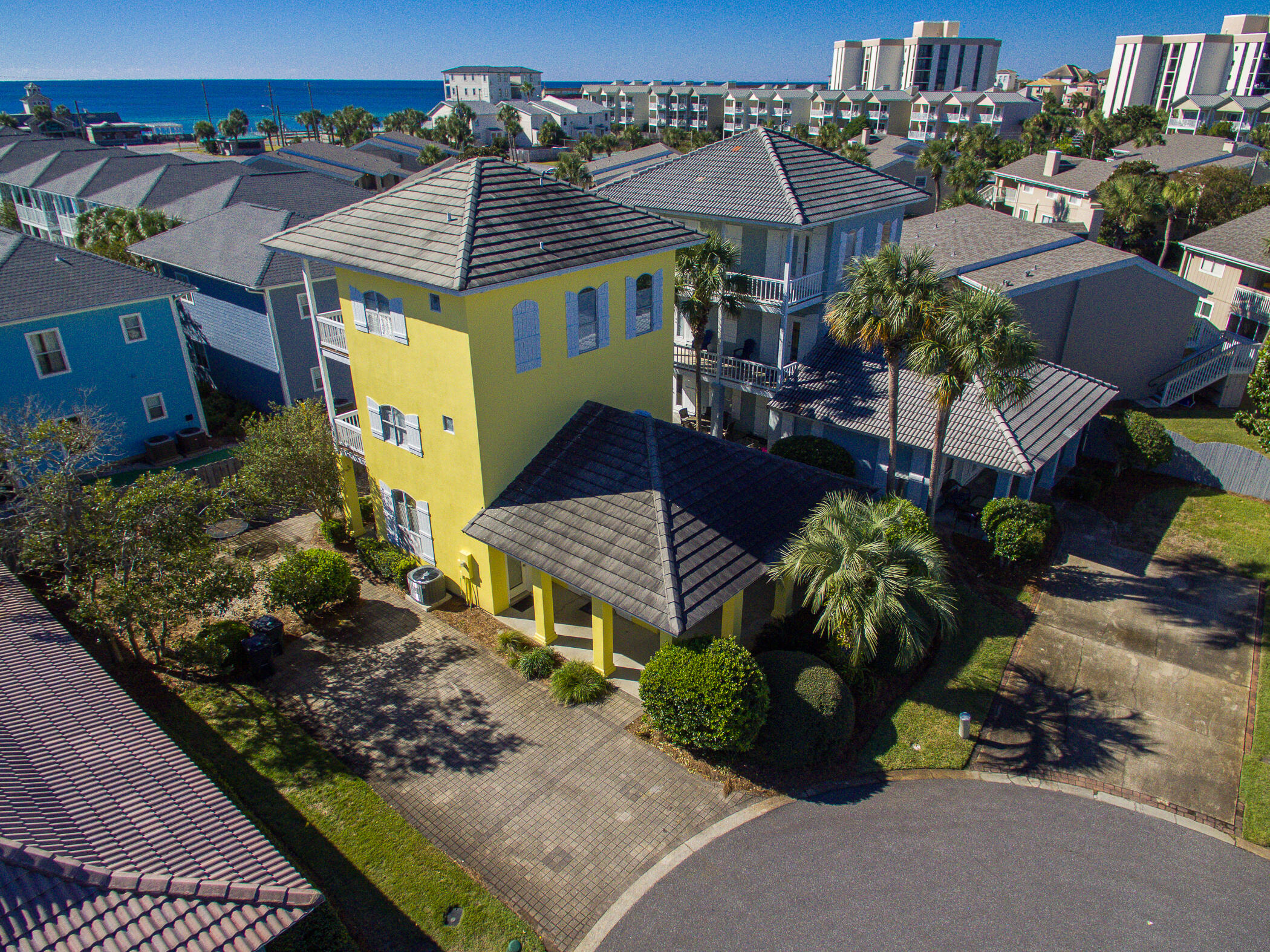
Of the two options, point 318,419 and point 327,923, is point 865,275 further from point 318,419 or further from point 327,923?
point 327,923

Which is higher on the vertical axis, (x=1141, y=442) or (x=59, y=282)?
(x=59, y=282)

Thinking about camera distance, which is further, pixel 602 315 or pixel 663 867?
pixel 602 315

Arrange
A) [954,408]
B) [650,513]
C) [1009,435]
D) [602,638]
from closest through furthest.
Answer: [650,513], [602,638], [1009,435], [954,408]

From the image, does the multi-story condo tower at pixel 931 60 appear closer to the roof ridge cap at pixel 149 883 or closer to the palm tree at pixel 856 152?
the palm tree at pixel 856 152

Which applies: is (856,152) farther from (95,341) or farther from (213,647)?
(213,647)

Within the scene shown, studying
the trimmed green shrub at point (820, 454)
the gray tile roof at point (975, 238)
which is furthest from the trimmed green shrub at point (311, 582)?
the gray tile roof at point (975, 238)

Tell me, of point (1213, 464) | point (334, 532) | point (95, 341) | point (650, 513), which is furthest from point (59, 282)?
point (1213, 464)
